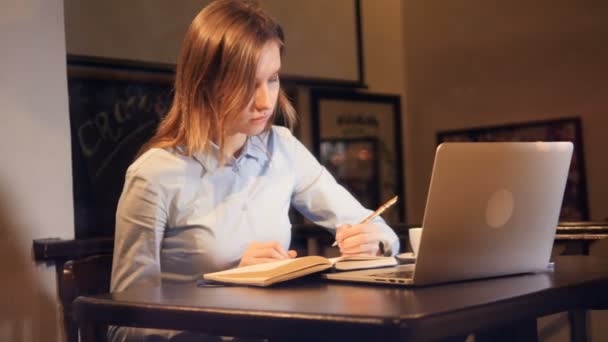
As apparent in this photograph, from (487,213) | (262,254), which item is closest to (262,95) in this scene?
(262,254)

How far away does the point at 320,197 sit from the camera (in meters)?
1.71

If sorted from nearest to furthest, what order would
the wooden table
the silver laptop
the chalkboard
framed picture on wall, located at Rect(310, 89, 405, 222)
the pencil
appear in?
the wooden table, the silver laptop, the pencil, the chalkboard, framed picture on wall, located at Rect(310, 89, 405, 222)

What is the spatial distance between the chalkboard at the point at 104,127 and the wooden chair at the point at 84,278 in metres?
0.90

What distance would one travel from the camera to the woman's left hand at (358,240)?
1353mm

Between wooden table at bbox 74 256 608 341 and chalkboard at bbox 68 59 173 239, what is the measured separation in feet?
4.16

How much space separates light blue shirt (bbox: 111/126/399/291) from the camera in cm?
140

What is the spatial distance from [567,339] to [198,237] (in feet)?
3.04

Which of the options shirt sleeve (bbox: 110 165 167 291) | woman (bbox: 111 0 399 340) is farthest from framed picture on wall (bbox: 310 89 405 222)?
shirt sleeve (bbox: 110 165 167 291)

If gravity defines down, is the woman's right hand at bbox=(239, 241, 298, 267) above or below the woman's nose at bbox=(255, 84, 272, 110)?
below

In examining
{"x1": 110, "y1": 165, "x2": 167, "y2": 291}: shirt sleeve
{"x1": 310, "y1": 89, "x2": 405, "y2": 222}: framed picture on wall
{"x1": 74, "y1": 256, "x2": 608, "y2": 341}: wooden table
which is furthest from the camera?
{"x1": 310, "y1": 89, "x2": 405, "y2": 222}: framed picture on wall

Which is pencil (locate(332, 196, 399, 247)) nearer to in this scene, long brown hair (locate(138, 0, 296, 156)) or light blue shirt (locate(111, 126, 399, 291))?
light blue shirt (locate(111, 126, 399, 291))

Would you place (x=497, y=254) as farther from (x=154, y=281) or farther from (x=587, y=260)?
(x=154, y=281)

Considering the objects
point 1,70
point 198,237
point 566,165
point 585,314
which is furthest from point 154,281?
point 585,314

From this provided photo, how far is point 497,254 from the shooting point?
3.51 feet
